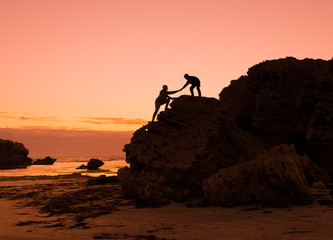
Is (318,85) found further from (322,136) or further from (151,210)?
(151,210)

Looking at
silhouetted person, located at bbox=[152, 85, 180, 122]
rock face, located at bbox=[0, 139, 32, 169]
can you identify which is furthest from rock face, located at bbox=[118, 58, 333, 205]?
rock face, located at bbox=[0, 139, 32, 169]

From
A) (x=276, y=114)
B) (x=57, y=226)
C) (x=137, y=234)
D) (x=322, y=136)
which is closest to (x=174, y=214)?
(x=137, y=234)

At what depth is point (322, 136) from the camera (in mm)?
11734

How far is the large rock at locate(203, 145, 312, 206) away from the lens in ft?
25.9

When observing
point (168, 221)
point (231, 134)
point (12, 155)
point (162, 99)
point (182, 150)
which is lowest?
point (12, 155)

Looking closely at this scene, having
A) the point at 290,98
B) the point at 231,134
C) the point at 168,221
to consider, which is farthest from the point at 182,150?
the point at 290,98

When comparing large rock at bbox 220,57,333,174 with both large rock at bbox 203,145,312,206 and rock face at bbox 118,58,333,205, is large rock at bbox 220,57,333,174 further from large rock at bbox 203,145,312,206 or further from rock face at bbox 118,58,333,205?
large rock at bbox 203,145,312,206

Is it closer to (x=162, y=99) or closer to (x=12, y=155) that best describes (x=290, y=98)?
(x=162, y=99)

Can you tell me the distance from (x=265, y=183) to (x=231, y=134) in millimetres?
3721

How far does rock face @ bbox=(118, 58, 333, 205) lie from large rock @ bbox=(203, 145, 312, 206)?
0.24 ft

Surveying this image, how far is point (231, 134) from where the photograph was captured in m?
11.8

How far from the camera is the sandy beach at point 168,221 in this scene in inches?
240

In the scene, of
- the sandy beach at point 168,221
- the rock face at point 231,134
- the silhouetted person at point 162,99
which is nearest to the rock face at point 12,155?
the silhouetted person at point 162,99

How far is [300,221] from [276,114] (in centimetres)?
795
